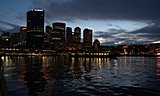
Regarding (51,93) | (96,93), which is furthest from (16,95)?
(96,93)

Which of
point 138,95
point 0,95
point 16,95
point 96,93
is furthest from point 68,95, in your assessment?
point 0,95

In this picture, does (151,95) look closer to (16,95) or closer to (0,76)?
(16,95)

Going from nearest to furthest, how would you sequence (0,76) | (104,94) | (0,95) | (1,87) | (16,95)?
(0,95) → (1,87) → (0,76) → (16,95) → (104,94)

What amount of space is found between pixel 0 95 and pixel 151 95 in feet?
73.9

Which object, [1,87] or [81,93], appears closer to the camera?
[1,87]

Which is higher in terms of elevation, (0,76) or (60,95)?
(0,76)

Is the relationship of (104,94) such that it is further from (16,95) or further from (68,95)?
(16,95)

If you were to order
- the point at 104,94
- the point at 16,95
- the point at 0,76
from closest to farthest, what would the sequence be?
the point at 0,76, the point at 16,95, the point at 104,94

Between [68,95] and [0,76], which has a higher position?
[0,76]

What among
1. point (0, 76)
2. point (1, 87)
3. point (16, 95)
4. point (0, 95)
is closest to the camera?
point (0, 95)

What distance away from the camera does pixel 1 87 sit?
16766 millimetres

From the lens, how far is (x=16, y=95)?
30.0 metres

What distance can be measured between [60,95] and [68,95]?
105 centimetres

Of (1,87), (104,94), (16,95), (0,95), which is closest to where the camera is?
(0,95)
